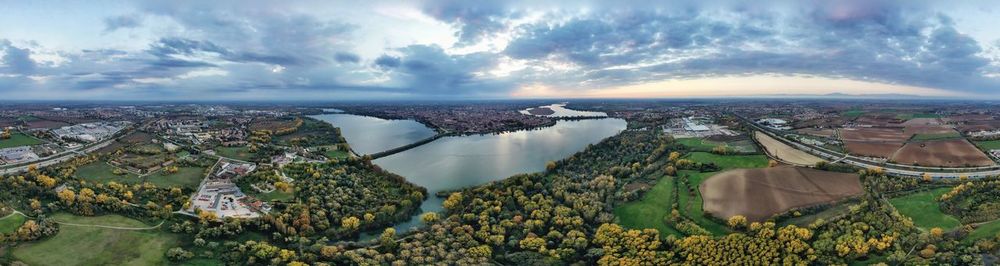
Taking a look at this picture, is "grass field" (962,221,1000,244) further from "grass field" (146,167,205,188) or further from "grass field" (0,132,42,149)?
"grass field" (0,132,42,149)

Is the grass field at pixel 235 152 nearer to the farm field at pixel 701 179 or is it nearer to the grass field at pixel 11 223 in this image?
the grass field at pixel 11 223

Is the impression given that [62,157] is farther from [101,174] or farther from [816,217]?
[816,217]

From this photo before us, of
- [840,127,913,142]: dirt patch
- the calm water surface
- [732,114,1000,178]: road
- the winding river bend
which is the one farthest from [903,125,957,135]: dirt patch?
the calm water surface

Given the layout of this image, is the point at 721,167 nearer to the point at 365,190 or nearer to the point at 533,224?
the point at 533,224

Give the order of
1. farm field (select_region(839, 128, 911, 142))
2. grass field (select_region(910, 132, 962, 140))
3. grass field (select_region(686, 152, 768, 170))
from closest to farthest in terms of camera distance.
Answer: grass field (select_region(686, 152, 768, 170)), grass field (select_region(910, 132, 962, 140)), farm field (select_region(839, 128, 911, 142))

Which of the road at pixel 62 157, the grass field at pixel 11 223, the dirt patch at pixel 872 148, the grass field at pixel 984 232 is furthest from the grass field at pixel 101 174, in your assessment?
the dirt patch at pixel 872 148
